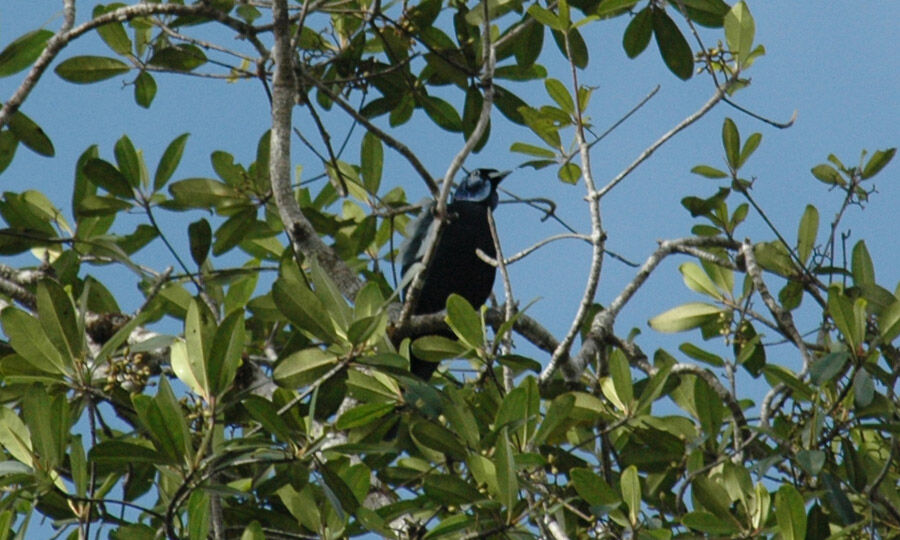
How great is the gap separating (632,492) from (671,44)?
1538 mm

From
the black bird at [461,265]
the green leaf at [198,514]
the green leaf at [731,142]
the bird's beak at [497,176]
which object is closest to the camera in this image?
the green leaf at [198,514]

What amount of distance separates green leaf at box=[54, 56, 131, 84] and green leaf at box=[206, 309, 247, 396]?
5.67ft

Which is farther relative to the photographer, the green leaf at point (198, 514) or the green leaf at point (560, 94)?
the green leaf at point (560, 94)

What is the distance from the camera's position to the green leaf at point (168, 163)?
329 centimetres

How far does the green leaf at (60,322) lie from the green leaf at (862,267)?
5.95 ft

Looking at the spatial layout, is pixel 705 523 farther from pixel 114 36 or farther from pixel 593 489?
pixel 114 36

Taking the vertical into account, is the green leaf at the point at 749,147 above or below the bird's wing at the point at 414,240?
above

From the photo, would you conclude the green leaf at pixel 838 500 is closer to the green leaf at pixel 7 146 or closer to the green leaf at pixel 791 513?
the green leaf at pixel 791 513

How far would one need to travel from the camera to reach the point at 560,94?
3.05 meters

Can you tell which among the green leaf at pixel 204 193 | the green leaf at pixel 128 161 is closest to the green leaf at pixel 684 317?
the green leaf at pixel 204 193

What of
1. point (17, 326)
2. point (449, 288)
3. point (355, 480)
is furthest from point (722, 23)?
point (17, 326)

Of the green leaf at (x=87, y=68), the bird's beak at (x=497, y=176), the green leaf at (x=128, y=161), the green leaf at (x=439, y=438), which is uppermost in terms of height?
the bird's beak at (x=497, y=176)

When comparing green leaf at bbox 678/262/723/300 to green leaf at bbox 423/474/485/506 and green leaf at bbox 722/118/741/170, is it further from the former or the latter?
green leaf at bbox 423/474/485/506

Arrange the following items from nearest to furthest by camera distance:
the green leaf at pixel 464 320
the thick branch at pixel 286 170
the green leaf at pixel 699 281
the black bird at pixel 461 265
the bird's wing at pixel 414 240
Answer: the green leaf at pixel 464 320 → the thick branch at pixel 286 170 → the green leaf at pixel 699 281 → the bird's wing at pixel 414 240 → the black bird at pixel 461 265
